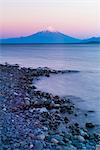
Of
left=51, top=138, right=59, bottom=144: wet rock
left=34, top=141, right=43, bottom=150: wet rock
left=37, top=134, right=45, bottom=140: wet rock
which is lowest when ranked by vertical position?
left=51, top=138, right=59, bottom=144: wet rock

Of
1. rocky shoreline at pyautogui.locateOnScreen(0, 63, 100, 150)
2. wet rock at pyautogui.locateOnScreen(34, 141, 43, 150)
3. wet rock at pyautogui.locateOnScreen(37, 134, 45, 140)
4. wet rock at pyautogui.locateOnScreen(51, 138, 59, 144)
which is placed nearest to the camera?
wet rock at pyautogui.locateOnScreen(34, 141, 43, 150)

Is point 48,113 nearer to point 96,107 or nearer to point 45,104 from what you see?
point 45,104

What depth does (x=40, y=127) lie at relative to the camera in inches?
285

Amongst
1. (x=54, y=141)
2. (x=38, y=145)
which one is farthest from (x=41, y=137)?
(x=38, y=145)

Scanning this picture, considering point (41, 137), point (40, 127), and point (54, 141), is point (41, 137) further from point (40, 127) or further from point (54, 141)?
point (40, 127)

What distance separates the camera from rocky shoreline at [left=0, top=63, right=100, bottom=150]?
6.21 m

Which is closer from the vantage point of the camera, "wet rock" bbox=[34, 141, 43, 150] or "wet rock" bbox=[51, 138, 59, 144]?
"wet rock" bbox=[34, 141, 43, 150]

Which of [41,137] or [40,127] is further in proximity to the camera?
[40,127]

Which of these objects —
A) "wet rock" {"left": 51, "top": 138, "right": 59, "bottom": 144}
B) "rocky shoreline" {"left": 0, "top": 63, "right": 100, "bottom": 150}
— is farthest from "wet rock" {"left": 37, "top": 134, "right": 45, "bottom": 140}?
"wet rock" {"left": 51, "top": 138, "right": 59, "bottom": 144}

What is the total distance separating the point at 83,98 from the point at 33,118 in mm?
4463

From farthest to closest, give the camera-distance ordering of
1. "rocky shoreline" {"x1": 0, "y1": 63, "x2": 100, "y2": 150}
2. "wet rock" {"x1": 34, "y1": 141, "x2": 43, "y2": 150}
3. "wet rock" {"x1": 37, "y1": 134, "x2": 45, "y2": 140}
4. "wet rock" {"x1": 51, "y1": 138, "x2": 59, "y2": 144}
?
"wet rock" {"x1": 37, "y1": 134, "x2": 45, "y2": 140}
"wet rock" {"x1": 51, "y1": 138, "x2": 59, "y2": 144}
"rocky shoreline" {"x1": 0, "y1": 63, "x2": 100, "y2": 150}
"wet rock" {"x1": 34, "y1": 141, "x2": 43, "y2": 150}

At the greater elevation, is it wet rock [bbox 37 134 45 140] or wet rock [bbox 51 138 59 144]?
wet rock [bbox 37 134 45 140]

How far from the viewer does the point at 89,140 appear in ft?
22.6

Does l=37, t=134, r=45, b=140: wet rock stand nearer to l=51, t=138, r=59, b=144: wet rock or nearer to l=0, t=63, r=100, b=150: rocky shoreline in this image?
l=0, t=63, r=100, b=150: rocky shoreline
